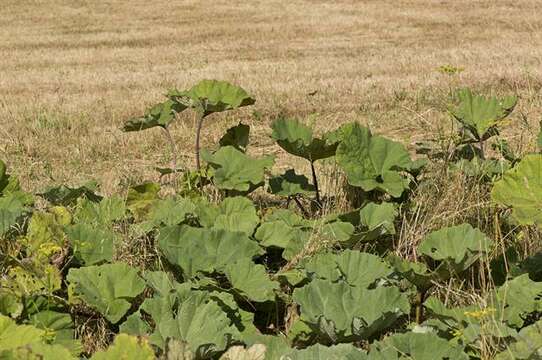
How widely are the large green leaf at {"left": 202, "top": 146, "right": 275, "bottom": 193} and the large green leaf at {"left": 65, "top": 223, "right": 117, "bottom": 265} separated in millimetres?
575

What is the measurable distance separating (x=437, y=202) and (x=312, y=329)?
1.25 metres

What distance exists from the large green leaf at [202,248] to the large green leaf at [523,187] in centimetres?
75

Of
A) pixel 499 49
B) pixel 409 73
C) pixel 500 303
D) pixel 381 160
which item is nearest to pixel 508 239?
pixel 381 160

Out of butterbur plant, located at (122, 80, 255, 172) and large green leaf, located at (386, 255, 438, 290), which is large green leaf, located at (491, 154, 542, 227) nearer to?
large green leaf, located at (386, 255, 438, 290)

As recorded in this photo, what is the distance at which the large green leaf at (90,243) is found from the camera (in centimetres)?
262

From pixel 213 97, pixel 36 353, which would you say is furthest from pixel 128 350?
pixel 213 97

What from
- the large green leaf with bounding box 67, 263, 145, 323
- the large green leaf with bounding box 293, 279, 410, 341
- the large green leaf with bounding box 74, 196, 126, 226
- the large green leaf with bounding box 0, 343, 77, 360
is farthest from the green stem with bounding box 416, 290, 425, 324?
the large green leaf with bounding box 74, 196, 126, 226

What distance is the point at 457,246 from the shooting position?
8.25ft

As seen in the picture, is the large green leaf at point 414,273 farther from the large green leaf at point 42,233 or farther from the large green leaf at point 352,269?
the large green leaf at point 42,233

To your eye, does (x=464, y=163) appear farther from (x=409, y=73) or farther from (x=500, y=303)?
(x=409, y=73)

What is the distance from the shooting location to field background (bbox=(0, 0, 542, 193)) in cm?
621

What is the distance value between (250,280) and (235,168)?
0.87 m

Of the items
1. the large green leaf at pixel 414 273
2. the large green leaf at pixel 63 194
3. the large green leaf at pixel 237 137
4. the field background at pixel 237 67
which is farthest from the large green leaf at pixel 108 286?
the field background at pixel 237 67

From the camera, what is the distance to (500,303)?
224 cm
